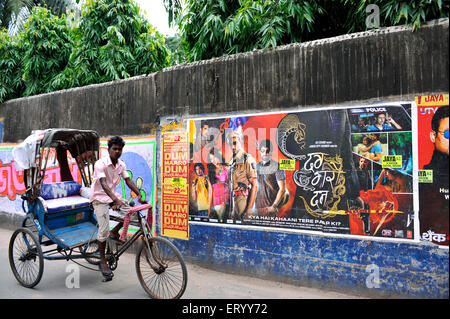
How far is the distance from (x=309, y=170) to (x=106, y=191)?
2.63 m

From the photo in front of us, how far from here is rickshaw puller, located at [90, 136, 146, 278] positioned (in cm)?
457

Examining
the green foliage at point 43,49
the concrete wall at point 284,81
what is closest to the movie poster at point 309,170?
the concrete wall at point 284,81

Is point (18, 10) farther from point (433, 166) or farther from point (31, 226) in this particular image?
point (433, 166)

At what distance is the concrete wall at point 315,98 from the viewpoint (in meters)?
4.12

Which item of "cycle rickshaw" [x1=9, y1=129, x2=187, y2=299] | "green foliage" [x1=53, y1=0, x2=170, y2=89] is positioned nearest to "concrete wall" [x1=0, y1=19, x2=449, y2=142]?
"cycle rickshaw" [x1=9, y1=129, x2=187, y2=299]

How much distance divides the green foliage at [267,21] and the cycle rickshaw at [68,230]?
2.88 meters

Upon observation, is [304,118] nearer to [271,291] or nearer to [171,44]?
[271,291]

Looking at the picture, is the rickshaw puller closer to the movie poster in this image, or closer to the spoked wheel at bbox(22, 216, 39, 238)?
the spoked wheel at bbox(22, 216, 39, 238)

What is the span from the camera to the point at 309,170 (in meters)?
4.86

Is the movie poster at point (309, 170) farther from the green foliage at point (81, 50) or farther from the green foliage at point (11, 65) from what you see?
the green foliage at point (11, 65)

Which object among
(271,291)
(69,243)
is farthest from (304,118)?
(69,243)

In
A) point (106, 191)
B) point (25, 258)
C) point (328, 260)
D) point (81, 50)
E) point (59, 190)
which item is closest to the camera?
point (106, 191)

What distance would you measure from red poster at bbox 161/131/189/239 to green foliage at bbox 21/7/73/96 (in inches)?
252

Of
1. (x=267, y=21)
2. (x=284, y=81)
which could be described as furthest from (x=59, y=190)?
(x=267, y=21)
